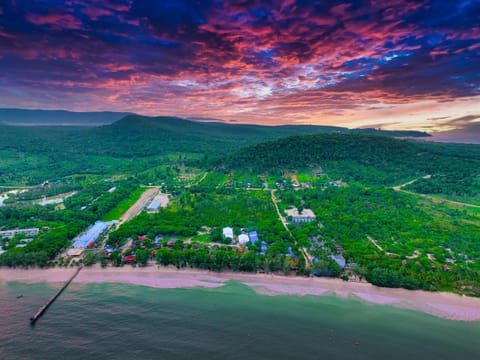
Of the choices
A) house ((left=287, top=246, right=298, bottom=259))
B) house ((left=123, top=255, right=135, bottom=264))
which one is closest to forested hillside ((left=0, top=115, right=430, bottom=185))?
house ((left=123, top=255, right=135, bottom=264))

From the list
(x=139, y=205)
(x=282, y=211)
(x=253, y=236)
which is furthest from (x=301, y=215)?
(x=139, y=205)

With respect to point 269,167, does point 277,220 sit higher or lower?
lower

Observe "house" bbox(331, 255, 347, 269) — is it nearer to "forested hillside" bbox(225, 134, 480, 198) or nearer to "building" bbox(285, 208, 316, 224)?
"building" bbox(285, 208, 316, 224)

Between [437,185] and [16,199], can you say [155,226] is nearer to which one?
[16,199]

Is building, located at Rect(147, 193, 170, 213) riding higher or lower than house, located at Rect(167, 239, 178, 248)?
higher

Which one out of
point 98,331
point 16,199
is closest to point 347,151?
point 98,331
